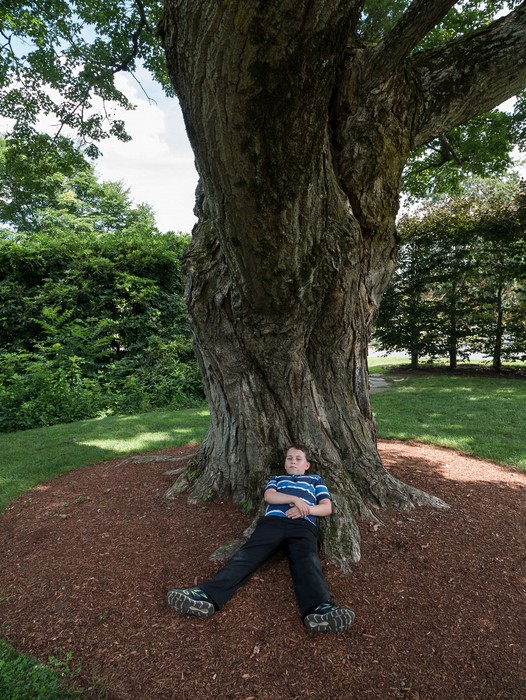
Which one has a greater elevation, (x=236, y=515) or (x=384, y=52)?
(x=384, y=52)

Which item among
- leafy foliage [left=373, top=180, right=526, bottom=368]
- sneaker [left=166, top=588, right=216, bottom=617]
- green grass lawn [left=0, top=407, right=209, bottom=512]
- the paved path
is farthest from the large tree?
leafy foliage [left=373, top=180, right=526, bottom=368]

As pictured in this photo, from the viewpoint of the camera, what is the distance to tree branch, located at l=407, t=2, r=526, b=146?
275cm

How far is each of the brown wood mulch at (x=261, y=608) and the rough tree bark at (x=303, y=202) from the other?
38 centimetres

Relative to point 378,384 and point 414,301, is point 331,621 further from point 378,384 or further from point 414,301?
point 414,301

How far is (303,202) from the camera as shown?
A: 1.98m

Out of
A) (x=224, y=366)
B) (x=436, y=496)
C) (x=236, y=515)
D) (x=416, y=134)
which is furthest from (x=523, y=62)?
(x=236, y=515)

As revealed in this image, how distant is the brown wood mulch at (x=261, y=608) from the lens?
6.21 feet

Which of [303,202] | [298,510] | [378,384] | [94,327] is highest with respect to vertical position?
[303,202]

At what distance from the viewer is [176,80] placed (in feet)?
5.80

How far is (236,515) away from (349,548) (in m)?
1.00

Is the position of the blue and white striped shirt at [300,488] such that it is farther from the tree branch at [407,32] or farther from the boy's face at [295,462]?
the tree branch at [407,32]

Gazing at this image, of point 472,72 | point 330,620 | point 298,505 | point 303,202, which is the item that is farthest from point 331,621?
point 472,72

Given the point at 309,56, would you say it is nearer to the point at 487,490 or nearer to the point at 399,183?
the point at 399,183

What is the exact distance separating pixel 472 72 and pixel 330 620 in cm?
386
